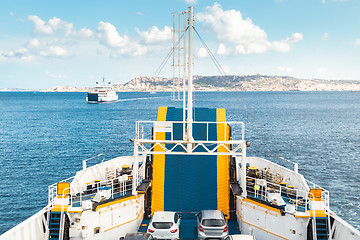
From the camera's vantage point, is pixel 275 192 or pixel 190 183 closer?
pixel 275 192

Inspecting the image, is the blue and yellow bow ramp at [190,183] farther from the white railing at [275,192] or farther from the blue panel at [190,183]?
the white railing at [275,192]

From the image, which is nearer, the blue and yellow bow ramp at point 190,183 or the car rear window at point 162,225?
the car rear window at point 162,225

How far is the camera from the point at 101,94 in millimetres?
171125

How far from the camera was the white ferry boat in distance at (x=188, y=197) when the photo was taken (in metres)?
12.8

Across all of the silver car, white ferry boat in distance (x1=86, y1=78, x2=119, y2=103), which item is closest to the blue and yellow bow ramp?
the silver car

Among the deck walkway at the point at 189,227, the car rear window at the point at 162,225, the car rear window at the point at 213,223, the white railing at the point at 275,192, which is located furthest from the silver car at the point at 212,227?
the white railing at the point at 275,192

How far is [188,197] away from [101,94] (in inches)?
6411

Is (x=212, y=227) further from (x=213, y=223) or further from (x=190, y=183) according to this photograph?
(x=190, y=183)

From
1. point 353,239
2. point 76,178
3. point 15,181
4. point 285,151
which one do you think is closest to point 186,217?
point 76,178

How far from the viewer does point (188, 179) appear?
56.5 feet

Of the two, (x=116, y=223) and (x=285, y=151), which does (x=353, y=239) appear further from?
(x=285, y=151)

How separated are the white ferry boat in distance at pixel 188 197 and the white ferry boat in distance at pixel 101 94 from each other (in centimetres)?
15450

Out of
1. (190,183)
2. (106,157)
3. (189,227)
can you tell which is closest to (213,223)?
(189,227)

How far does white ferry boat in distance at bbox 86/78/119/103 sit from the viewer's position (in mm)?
168625
